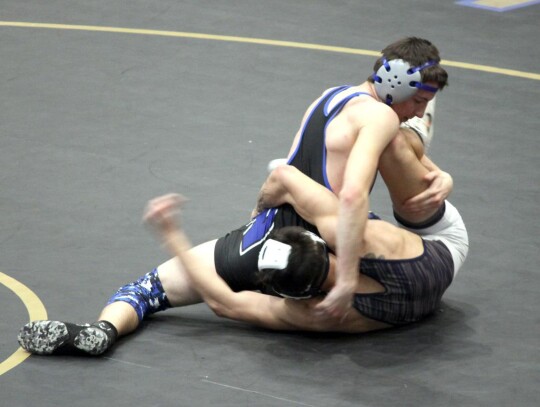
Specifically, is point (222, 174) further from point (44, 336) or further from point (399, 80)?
point (44, 336)

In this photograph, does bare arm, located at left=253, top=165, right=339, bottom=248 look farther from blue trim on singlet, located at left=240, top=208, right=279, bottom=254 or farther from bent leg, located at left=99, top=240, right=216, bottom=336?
bent leg, located at left=99, top=240, right=216, bottom=336

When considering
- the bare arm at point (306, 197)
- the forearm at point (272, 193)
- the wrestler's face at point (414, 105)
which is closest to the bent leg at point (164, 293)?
the forearm at point (272, 193)

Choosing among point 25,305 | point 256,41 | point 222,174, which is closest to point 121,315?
point 25,305

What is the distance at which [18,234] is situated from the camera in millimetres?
6207

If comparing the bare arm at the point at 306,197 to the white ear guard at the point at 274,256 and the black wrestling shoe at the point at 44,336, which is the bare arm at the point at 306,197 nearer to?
the white ear guard at the point at 274,256

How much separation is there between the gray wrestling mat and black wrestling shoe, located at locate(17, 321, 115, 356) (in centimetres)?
6

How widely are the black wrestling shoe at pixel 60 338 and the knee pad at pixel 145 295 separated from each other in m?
0.32

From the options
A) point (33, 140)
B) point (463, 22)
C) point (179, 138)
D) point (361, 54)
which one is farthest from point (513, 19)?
point (33, 140)

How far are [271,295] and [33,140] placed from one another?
272cm

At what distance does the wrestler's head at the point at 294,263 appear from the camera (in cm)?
488

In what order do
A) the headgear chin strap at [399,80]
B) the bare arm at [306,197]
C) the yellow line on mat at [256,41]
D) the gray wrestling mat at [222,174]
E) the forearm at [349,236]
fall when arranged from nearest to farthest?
the forearm at [349,236] < the gray wrestling mat at [222,174] < the bare arm at [306,197] < the headgear chin strap at [399,80] < the yellow line on mat at [256,41]

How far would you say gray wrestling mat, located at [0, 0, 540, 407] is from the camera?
4.96 metres

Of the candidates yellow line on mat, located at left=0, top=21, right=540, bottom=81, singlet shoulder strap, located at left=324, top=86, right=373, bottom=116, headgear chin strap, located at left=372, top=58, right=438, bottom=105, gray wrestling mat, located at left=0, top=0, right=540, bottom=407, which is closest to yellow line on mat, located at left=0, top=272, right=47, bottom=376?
gray wrestling mat, located at left=0, top=0, right=540, bottom=407

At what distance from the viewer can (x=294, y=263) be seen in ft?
16.0
